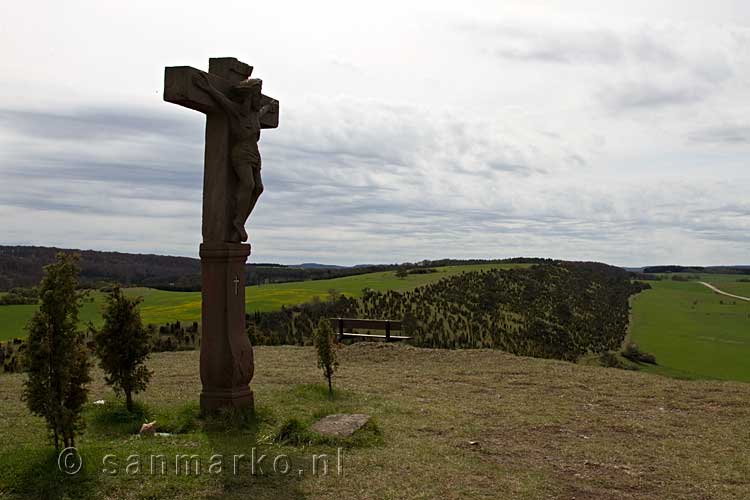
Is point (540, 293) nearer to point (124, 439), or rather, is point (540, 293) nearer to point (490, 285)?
point (490, 285)

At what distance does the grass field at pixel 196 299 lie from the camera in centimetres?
2276

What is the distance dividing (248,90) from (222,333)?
364cm

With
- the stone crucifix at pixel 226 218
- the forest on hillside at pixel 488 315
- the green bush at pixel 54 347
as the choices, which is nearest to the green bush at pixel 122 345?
the stone crucifix at pixel 226 218

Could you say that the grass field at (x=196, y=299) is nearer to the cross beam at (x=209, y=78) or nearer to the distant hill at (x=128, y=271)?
the distant hill at (x=128, y=271)

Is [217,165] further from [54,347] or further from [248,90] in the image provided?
[54,347]

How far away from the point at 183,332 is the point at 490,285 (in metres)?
19.7

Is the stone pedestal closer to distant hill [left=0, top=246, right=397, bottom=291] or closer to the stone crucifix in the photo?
the stone crucifix

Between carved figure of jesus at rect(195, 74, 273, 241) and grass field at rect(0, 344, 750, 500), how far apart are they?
3062 millimetres

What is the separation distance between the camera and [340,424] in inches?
344

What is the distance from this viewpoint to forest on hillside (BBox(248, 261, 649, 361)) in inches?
900

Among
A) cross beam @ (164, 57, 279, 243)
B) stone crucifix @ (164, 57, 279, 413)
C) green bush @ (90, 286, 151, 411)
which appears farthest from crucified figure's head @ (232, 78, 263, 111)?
green bush @ (90, 286, 151, 411)

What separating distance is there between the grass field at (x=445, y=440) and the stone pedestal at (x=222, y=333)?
0.53m

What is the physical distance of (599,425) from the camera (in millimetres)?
9844

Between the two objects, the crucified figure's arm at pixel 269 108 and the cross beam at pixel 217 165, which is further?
the crucified figure's arm at pixel 269 108
